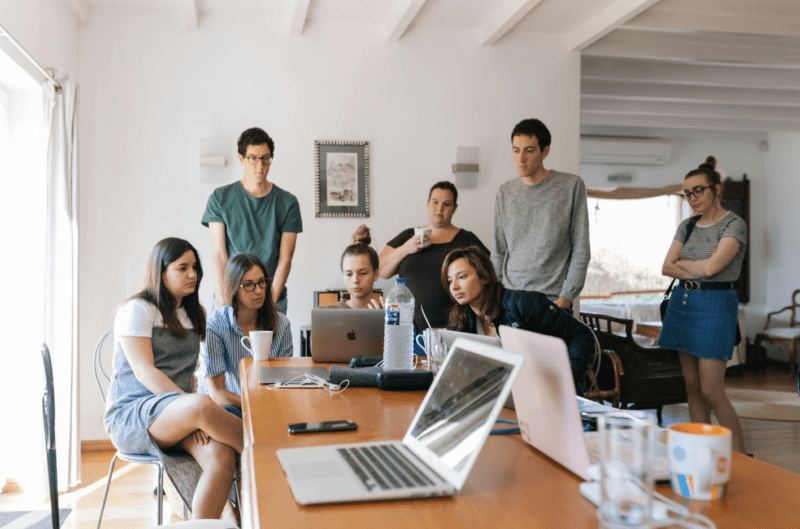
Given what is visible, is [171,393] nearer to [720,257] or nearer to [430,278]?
[430,278]

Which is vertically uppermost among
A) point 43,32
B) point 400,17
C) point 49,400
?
point 400,17

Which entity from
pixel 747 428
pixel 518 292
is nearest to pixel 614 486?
pixel 518 292

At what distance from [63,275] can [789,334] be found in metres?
7.03

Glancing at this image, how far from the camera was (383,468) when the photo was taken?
1.07 metres

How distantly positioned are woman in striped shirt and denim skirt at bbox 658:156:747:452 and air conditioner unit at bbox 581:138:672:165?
4269mm

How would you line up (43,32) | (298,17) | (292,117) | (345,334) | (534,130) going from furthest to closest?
(292,117)
(298,17)
(43,32)
(534,130)
(345,334)

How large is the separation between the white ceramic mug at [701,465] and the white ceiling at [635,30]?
10.7 ft

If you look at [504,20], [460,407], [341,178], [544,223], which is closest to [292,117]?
[341,178]

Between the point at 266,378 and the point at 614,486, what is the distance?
133 cm

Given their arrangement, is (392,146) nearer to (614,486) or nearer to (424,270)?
(424,270)

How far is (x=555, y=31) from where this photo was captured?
4512 mm

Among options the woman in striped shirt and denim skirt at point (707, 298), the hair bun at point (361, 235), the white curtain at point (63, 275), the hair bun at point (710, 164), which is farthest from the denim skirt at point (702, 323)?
the white curtain at point (63, 275)

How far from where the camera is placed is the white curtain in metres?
3.35

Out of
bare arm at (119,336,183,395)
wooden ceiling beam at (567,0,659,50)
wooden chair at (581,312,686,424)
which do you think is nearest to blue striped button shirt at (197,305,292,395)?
bare arm at (119,336,183,395)
